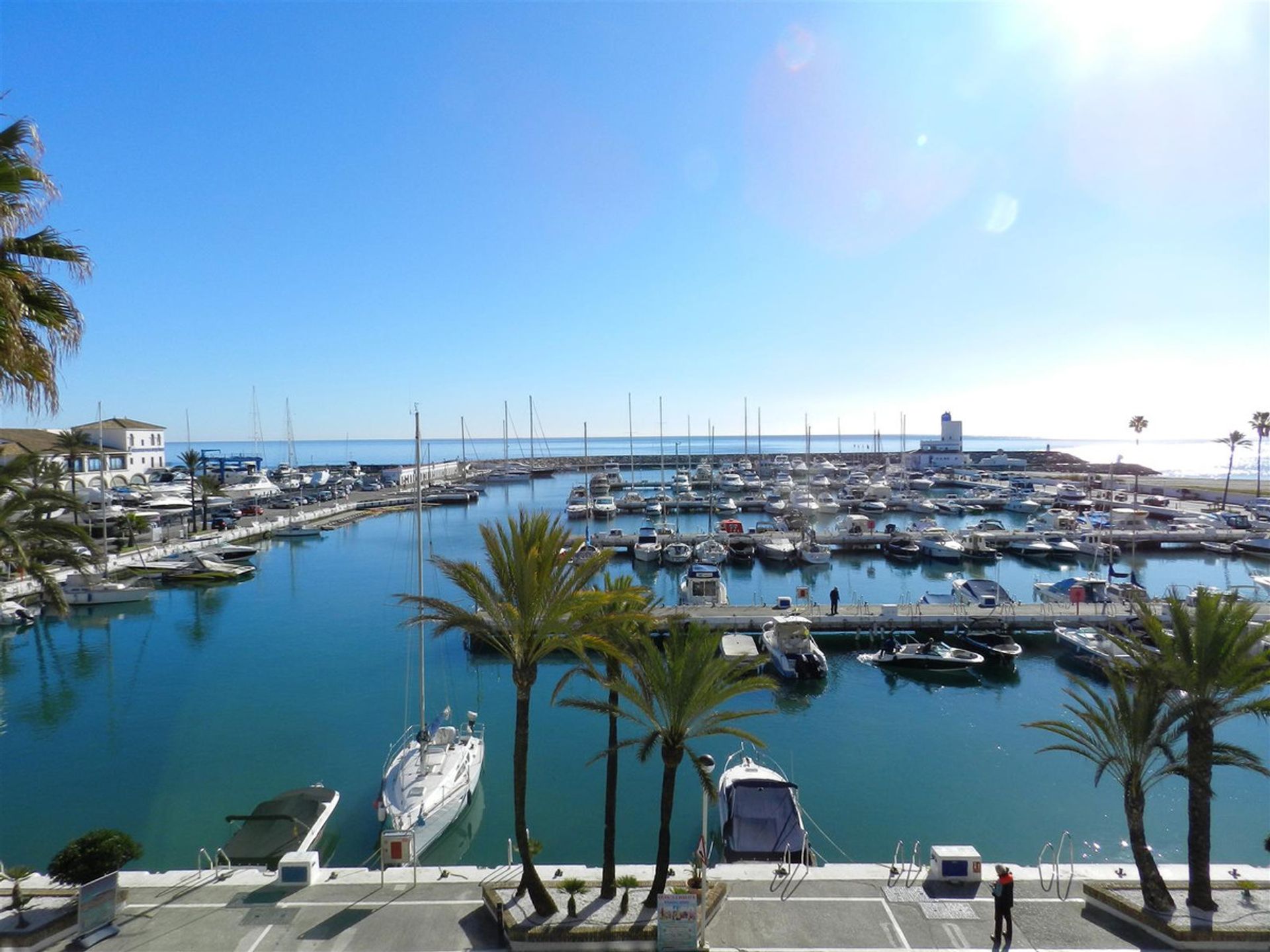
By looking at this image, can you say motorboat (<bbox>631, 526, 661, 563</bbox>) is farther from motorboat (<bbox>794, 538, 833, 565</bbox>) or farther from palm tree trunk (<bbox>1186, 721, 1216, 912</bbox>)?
palm tree trunk (<bbox>1186, 721, 1216, 912</bbox>)

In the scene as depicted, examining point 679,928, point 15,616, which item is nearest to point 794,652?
point 679,928

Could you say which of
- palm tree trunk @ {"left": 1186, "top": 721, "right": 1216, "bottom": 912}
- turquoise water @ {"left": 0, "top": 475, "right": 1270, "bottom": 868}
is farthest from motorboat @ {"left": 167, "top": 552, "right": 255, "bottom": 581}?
palm tree trunk @ {"left": 1186, "top": 721, "right": 1216, "bottom": 912}

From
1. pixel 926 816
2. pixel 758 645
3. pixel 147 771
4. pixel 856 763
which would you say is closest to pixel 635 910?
pixel 926 816

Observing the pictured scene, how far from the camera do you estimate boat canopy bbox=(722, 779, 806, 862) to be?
46.3ft

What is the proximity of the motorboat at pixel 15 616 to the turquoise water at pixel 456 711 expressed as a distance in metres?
0.88

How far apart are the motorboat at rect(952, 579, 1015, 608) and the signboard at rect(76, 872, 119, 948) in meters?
35.6

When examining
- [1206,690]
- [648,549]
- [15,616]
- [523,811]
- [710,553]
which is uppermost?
[1206,690]

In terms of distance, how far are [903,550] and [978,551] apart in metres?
5.70

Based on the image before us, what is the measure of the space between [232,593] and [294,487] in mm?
57891

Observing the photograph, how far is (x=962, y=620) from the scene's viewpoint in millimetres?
33031

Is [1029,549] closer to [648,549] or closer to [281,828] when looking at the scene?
[648,549]

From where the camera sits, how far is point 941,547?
52.6m

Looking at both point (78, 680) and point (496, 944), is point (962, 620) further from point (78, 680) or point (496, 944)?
point (78, 680)

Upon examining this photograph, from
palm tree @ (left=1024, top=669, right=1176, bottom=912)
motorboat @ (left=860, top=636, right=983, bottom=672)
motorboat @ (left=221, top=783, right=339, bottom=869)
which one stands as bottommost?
motorboat @ (left=860, top=636, right=983, bottom=672)
